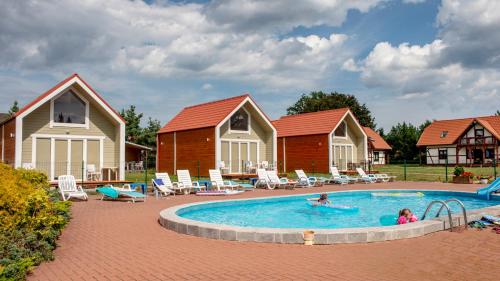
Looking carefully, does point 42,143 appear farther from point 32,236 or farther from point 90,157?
point 32,236

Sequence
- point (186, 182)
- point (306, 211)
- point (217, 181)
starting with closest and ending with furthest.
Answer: point (306, 211), point (186, 182), point (217, 181)

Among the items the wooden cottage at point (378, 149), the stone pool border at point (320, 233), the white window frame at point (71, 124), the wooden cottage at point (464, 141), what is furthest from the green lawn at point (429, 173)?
→ the white window frame at point (71, 124)

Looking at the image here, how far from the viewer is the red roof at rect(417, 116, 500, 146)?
47.8 meters

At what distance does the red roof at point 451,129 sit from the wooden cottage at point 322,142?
20.0 metres

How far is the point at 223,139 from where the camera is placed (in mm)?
27406

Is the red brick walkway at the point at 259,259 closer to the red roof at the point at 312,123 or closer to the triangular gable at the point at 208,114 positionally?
the triangular gable at the point at 208,114

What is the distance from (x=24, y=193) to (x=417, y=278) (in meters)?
6.21

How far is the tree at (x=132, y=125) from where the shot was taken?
50.0 metres

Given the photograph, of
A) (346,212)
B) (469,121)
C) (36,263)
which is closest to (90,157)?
(346,212)

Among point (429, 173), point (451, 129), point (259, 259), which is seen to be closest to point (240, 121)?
point (429, 173)

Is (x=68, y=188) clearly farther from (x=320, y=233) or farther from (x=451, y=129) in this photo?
(x=451, y=129)

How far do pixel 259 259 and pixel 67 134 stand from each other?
17065 mm

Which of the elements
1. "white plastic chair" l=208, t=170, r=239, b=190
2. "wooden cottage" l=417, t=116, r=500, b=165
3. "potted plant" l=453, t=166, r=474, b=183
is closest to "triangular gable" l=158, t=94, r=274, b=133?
"white plastic chair" l=208, t=170, r=239, b=190

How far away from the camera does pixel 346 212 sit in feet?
48.5
